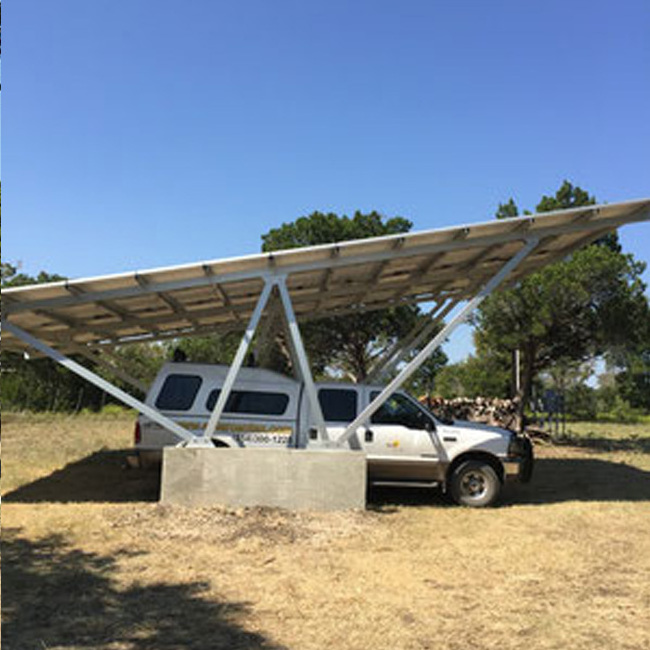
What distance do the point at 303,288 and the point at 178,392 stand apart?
2808mm

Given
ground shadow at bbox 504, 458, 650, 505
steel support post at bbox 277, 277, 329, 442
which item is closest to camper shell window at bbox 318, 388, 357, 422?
steel support post at bbox 277, 277, 329, 442

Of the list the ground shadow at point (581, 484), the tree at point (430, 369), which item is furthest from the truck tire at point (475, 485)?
the tree at point (430, 369)

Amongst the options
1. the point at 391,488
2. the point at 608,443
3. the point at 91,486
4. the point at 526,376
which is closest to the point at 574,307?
the point at 526,376

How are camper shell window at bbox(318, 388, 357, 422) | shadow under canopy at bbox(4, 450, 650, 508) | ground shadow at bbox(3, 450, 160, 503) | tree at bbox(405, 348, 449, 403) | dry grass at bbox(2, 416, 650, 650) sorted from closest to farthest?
dry grass at bbox(2, 416, 650, 650)
ground shadow at bbox(3, 450, 160, 503)
camper shell window at bbox(318, 388, 357, 422)
shadow under canopy at bbox(4, 450, 650, 508)
tree at bbox(405, 348, 449, 403)

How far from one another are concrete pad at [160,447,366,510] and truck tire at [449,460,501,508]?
165 centimetres

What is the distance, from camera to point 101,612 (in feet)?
17.2

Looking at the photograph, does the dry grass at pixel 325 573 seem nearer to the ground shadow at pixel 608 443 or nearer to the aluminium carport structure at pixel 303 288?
the aluminium carport structure at pixel 303 288

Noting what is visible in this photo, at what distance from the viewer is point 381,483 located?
389 inches

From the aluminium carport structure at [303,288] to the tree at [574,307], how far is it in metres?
7.93

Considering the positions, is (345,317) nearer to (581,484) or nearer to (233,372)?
(581,484)

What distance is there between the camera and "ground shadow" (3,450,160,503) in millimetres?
9922

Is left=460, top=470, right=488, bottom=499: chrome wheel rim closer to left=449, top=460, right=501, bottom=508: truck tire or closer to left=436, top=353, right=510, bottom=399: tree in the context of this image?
left=449, top=460, right=501, bottom=508: truck tire

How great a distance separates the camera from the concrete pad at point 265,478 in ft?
29.1

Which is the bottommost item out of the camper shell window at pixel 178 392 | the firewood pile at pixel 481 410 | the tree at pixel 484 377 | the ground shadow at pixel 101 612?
the ground shadow at pixel 101 612
